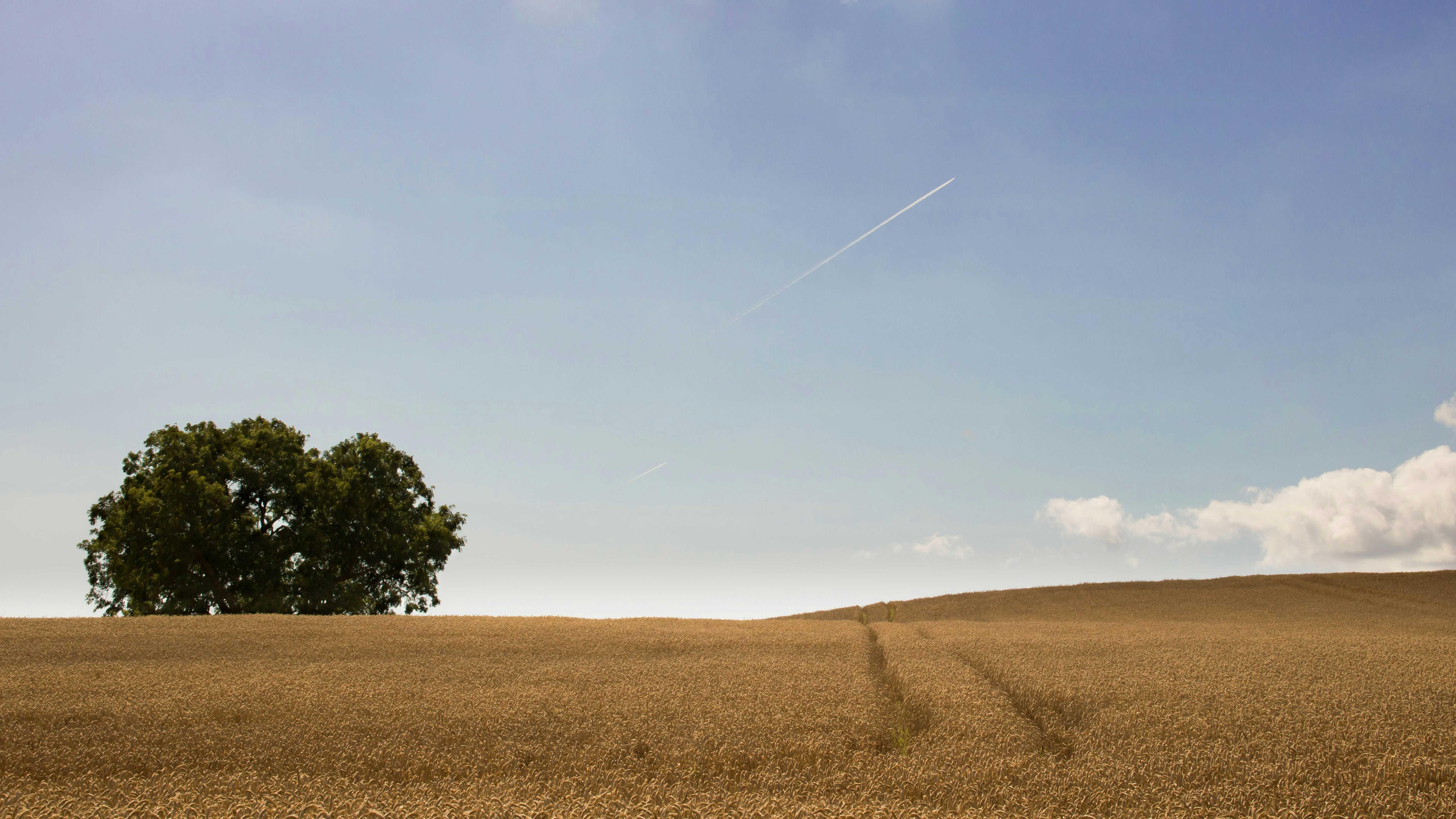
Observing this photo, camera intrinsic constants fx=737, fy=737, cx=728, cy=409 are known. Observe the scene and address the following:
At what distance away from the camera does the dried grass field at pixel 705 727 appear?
7.02 meters

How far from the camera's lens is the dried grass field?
7.02 meters

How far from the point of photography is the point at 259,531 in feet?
103

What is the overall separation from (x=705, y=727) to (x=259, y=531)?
96.6 feet

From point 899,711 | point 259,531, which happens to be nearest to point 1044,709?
point 899,711

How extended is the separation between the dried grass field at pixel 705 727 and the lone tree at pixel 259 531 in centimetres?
1191

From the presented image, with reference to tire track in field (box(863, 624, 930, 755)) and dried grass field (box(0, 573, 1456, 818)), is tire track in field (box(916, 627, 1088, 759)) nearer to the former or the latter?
dried grass field (box(0, 573, 1456, 818))

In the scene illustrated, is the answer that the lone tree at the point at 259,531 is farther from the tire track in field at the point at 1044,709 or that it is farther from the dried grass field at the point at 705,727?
the tire track in field at the point at 1044,709

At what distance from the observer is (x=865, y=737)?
9219mm

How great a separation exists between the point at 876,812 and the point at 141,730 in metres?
8.79

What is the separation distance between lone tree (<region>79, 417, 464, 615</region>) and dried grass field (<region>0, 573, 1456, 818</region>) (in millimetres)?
11906

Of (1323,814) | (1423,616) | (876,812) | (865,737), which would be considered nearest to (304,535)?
(865,737)

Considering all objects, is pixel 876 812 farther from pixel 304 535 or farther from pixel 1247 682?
pixel 304 535

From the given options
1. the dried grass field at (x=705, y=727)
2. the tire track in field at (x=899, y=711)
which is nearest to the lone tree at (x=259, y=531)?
the dried grass field at (x=705, y=727)

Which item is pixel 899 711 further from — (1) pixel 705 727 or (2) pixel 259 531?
(2) pixel 259 531
